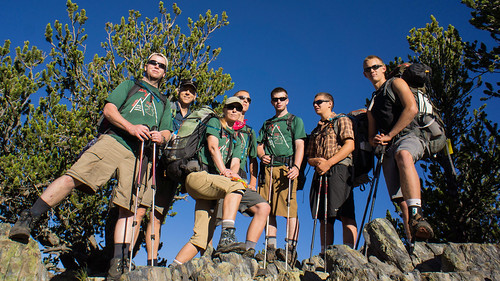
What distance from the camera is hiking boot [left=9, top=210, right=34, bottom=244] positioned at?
3.77 metres

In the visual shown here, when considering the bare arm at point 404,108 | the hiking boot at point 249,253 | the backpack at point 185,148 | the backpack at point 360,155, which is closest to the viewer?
the bare arm at point 404,108

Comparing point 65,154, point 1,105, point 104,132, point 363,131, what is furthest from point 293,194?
point 1,105

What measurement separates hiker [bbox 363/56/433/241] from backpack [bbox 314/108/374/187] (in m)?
0.43

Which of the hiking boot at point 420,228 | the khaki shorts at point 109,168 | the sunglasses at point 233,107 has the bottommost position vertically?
the hiking boot at point 420,228

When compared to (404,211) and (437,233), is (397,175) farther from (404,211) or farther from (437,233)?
(437,233)

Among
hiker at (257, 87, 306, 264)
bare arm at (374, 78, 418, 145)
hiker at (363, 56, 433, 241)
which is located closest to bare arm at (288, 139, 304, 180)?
hiker at (257, 87, 306, 264)

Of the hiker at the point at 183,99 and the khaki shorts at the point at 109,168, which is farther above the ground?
the hiker at the point at 183,99

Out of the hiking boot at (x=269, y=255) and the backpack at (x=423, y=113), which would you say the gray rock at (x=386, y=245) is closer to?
the backpack at (x=423, y=113)

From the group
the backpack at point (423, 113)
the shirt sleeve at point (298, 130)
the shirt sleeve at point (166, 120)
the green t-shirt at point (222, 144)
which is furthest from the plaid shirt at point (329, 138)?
the shirt sleeve at point (166, 120)

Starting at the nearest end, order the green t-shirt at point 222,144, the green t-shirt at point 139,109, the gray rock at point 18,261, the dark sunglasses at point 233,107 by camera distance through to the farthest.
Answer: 1. the gray rock at point 18,261
2. the green t-shirt at point 139,109
3. the green t-shirt at point 222,144
4. the dark sunglasses at point 233,107

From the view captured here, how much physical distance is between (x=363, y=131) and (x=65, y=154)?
6.16 metres

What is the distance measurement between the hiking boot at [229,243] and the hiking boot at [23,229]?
186 centimetres

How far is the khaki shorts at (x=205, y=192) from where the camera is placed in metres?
4.54

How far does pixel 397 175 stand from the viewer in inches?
180
